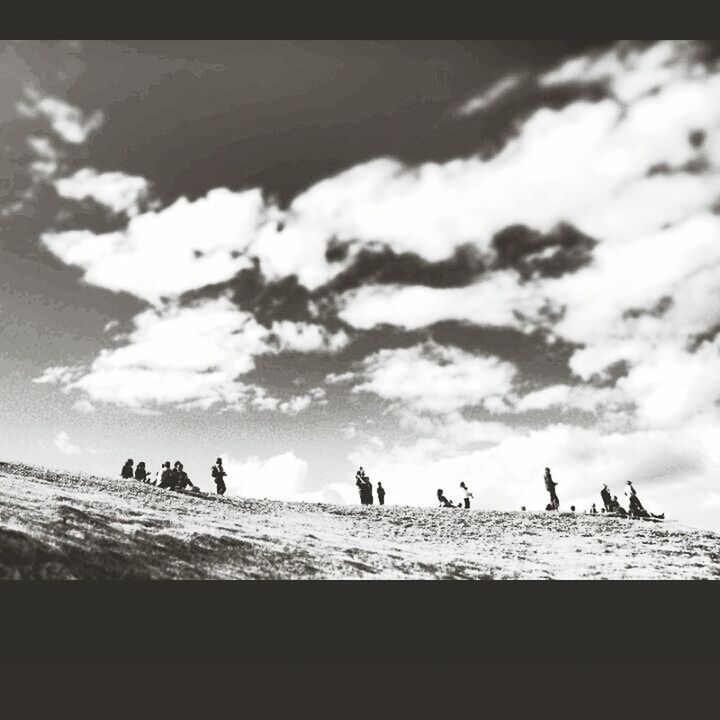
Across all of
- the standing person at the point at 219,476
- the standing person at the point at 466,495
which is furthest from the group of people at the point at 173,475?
the standing person at the point at 466,495

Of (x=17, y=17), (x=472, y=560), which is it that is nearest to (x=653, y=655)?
(x=472, y=560)

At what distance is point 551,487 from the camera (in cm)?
1961

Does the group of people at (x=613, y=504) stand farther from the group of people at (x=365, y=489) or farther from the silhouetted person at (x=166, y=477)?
the silhouetted person at (x=166, y=477)

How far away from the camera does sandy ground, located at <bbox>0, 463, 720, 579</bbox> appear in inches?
289

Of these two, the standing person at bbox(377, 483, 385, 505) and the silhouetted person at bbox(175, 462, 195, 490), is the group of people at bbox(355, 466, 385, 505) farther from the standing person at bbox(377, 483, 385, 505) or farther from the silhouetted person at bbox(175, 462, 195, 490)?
the silhouetted person at bbox(175, 462, 195, 490)

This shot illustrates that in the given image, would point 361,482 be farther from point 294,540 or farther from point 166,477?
point 294,540

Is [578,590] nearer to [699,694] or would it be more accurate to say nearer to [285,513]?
[699,694]

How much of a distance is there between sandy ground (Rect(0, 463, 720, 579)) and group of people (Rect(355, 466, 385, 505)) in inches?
76.3

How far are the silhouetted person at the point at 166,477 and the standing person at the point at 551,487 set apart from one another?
1322cm

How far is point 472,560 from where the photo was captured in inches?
416

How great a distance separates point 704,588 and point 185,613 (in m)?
7.30

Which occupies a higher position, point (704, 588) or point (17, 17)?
point (17, 17)

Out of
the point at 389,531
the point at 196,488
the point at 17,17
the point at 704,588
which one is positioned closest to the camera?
the point at 17,17

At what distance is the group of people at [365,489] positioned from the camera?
20.5 meters
